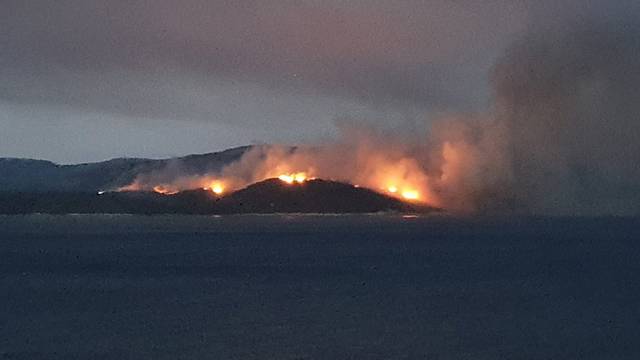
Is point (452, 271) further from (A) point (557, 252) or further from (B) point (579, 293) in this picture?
(A) point (557, 252)

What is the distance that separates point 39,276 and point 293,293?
112 feet

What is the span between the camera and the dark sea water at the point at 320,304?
60.7m

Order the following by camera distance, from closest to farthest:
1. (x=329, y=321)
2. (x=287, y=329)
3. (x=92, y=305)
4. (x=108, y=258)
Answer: (x=287, y=329) < (x=329, y=321) < (x=92, y=305) < (x=108, y=258)

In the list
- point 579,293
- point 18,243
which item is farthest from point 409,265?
point 18,243

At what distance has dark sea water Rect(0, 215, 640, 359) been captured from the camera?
60.7 meters

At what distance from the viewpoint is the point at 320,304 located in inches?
3287

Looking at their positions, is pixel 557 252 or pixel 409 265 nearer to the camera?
pixel 409 265

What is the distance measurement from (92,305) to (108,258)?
61511 mm

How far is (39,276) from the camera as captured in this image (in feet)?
375

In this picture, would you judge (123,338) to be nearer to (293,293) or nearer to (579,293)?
(293,293)

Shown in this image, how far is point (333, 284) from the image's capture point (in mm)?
102000

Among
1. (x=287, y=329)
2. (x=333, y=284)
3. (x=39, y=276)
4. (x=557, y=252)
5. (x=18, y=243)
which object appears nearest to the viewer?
(x=287, y=329)

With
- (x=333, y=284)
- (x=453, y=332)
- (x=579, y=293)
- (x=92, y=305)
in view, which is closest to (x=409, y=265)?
(x=333, y=284)

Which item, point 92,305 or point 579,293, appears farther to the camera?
point 579,293
